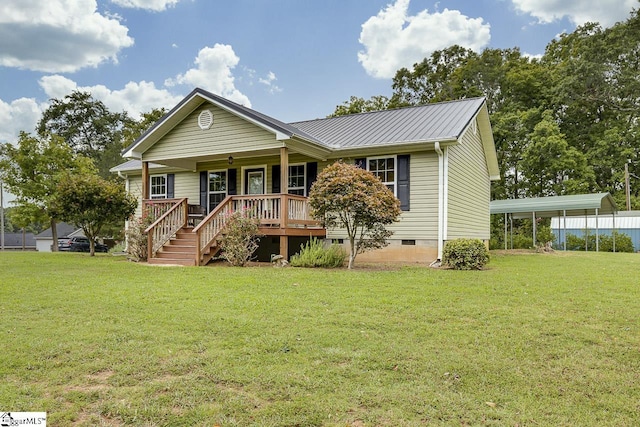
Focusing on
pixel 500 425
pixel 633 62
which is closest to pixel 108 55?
pixel 500 425

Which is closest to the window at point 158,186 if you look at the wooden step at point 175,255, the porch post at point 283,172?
the wooden step at point 175,255

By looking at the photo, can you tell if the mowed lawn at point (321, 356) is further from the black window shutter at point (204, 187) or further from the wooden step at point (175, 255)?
the black window shutter at point (204, 187)

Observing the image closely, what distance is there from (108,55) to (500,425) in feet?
71.1

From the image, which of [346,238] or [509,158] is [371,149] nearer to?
[346,238]

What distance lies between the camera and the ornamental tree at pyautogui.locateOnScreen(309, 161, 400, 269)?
32.1 ft

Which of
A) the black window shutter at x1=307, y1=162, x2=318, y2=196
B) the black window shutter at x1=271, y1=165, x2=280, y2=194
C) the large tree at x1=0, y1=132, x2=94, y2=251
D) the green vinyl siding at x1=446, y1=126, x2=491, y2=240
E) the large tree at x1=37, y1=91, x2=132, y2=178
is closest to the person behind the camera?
the green vinyl siding at x1=446, y1=126, x2=491, y2=240

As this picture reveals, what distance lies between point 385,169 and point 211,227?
5.37m

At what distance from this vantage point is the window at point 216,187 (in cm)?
1568

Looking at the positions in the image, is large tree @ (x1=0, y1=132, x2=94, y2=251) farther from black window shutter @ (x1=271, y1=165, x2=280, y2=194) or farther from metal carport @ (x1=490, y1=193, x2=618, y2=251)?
metal carport @ (x1=490, y1=193, x2=618, y2=251)

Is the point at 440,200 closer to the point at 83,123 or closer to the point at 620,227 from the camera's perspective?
the point at 620,227

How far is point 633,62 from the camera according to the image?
1072 inches

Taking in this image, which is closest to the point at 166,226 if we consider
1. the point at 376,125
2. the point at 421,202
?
the point at 421,202

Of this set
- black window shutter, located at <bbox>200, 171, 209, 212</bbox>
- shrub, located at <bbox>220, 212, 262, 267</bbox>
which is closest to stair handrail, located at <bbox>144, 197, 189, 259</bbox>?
black window shutter, located at <bbox>200, 171, 209, 212</bbox>

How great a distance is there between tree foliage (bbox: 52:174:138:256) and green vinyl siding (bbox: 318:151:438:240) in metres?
9.49
